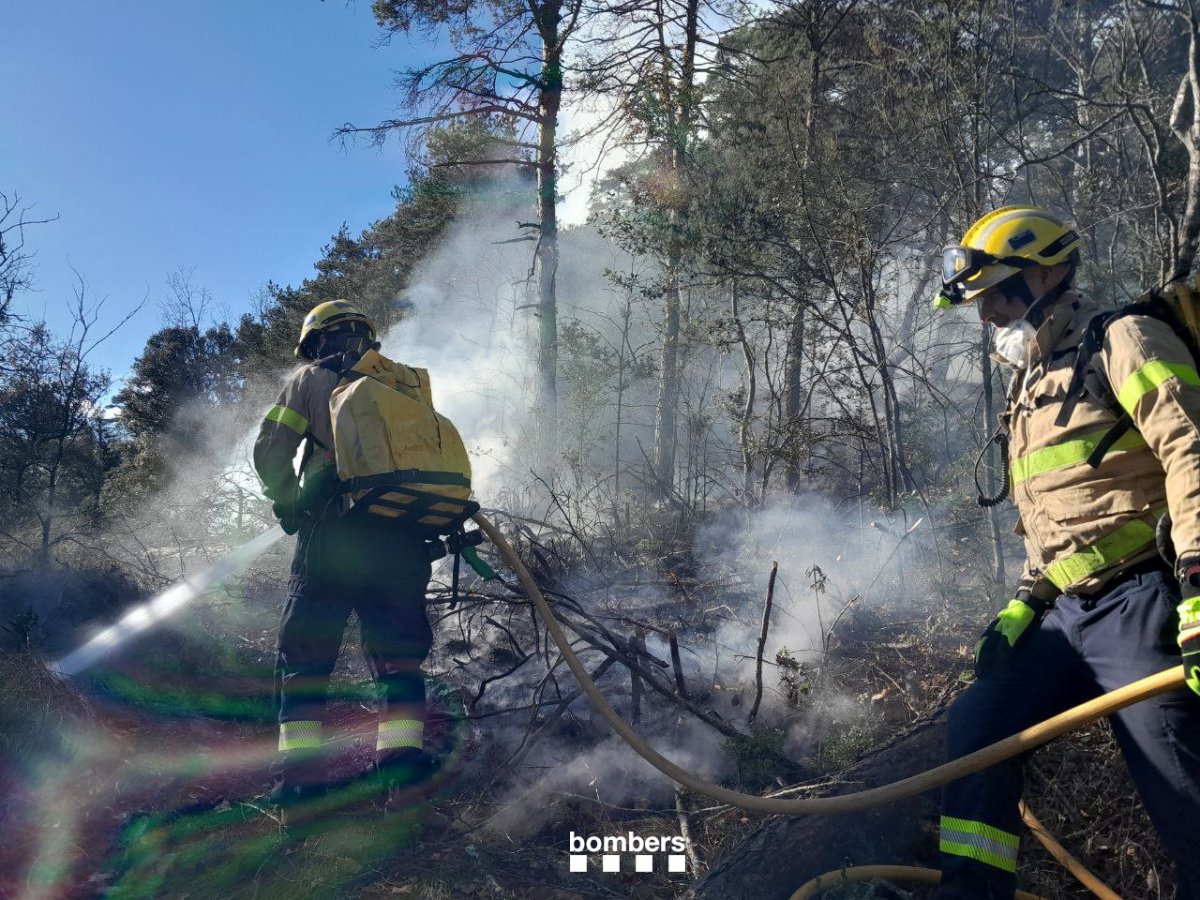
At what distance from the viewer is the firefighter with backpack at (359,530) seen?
3311 millimetres

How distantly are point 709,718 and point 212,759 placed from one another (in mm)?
2721

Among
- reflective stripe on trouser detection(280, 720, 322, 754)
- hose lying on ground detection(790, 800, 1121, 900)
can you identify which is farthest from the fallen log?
reflective stripe on trouser detection(280, 720, 322, 754)

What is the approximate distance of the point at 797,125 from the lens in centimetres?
888

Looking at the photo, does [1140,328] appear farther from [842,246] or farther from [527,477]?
[527,477]

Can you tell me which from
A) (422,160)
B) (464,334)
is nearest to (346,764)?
(422,160)

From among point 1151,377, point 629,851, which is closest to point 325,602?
point 629,851

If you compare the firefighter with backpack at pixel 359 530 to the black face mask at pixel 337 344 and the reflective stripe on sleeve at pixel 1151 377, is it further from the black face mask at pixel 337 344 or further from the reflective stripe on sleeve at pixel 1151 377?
the reflective stripe on sleeve at pixel 1151 377

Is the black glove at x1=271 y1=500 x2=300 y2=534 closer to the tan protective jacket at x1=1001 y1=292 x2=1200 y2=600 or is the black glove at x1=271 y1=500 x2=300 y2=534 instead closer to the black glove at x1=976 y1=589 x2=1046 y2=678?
the black glove at x1=976 y1=589 x2=1046 y2=678

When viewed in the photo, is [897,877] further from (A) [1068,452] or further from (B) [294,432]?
(B) [294,432]

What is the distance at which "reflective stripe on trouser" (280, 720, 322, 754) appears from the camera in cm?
323

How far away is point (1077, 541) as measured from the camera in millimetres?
2260

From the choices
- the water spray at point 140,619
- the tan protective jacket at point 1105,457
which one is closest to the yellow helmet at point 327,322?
the water spray at point 140,619

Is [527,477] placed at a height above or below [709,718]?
above

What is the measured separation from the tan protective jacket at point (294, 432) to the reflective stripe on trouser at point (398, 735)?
1.19 metres
